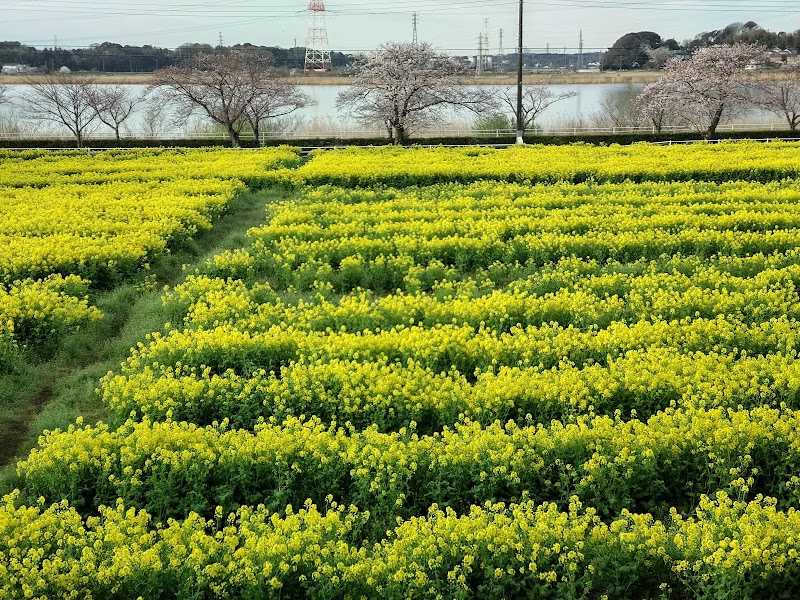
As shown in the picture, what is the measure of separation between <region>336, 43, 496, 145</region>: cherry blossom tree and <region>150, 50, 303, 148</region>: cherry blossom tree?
457 cm

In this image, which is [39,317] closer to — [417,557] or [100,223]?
[100,223]

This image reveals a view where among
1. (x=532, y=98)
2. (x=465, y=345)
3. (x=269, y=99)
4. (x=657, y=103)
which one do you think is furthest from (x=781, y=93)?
(x=465, y=345)

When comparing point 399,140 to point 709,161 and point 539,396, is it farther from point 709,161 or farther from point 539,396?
point 539,396

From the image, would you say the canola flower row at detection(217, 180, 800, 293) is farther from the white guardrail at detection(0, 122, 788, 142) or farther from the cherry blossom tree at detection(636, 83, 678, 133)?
the white guardrail at detection(0, 122, 788, 142)

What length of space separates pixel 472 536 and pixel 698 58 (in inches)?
1737

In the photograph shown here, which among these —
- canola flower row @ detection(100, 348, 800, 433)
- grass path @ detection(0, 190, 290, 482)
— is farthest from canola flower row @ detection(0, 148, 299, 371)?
canola flower row @ detection(100, 348, 800, 433)

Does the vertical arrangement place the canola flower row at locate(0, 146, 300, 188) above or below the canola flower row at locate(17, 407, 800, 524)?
above

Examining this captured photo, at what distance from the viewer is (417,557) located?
15.5 ft

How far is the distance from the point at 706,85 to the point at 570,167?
864 inches

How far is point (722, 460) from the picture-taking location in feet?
18.9

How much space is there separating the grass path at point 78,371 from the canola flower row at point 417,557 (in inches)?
78.8

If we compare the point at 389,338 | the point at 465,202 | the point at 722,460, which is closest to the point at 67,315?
the point at 389,338

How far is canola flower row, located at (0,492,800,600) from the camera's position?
4555mm

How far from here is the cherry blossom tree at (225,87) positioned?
3988 cm
